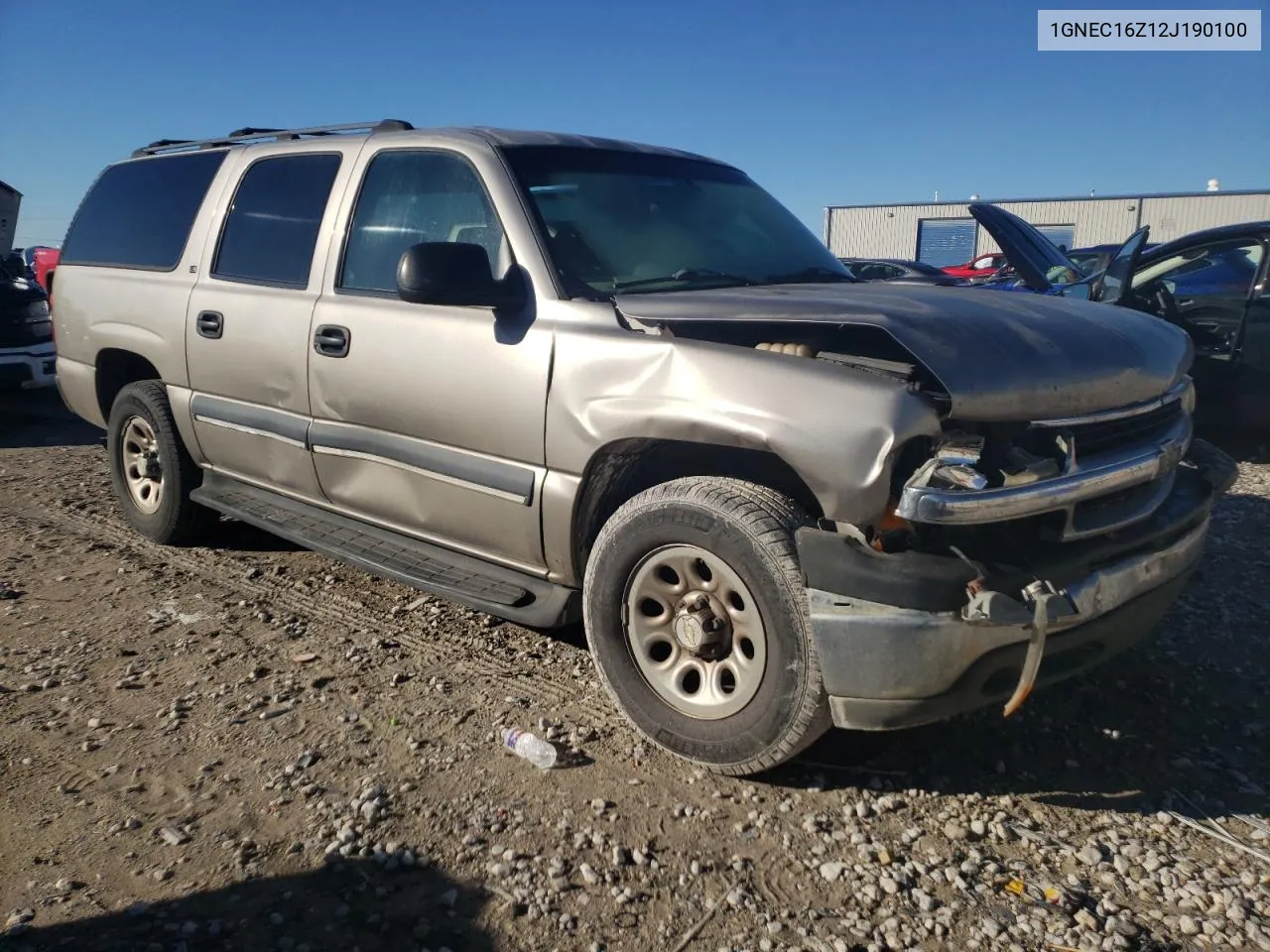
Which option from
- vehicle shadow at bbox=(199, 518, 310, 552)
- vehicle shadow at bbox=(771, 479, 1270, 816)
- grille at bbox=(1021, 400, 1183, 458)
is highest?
grille at bbox=(1021, 400, 1183, 458)

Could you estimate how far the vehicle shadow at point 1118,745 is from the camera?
276 centimetres

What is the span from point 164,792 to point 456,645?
4.00 ft

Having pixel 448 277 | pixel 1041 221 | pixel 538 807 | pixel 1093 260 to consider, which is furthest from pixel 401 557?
pixel 1041 221

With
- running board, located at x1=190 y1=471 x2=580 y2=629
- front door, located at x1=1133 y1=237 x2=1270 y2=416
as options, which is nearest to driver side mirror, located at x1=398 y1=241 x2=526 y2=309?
running board, located at x1=190 y1=471 x2=580 y2=629

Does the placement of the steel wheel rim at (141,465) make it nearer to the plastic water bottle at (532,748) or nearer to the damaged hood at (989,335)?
the plastic water bottle at (532,748)

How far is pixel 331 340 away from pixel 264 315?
1.72 feet

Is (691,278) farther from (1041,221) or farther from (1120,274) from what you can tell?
(1041,221)

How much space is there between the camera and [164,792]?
2.71 meters

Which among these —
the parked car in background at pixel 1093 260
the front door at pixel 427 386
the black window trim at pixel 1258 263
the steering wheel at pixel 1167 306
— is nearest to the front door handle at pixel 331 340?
the front door at pixel 427 386

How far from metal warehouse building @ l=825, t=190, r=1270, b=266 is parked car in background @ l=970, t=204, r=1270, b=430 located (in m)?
25.0

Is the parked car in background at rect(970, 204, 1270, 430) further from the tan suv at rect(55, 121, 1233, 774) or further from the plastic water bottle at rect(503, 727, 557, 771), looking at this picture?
the plastic water bottle at rect(503, 727, 557, 771)

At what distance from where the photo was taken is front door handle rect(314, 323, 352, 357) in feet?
12.0

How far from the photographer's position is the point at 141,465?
5.09 metres

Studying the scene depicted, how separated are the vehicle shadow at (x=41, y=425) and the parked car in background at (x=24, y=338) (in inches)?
14.6
